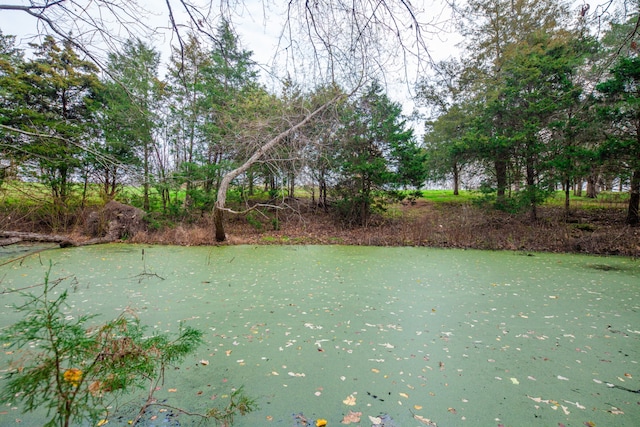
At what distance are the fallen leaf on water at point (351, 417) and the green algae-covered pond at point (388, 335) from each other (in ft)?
0.14

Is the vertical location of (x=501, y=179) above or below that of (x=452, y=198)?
above

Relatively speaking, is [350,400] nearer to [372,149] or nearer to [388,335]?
[388,335]

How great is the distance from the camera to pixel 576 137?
25.9ft

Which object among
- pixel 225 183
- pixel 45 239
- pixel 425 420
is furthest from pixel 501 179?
pixel 45 239

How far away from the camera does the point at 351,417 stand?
1.67 metres

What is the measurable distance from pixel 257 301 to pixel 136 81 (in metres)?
2.37

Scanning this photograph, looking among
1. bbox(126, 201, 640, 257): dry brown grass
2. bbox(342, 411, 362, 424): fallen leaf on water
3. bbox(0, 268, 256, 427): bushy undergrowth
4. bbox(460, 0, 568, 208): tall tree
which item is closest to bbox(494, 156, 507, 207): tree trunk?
bbox(460, 0, 568, 208): tall tree

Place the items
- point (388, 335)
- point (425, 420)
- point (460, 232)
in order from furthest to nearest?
point (460, 232)
point (388, 335)
point (425, 420)

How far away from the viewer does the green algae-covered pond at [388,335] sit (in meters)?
1.77

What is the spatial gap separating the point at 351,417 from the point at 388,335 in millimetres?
1069

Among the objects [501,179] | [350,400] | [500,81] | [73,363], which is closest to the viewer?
[73,363]

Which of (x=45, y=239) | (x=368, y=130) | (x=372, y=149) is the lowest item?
(x=45, y=239)

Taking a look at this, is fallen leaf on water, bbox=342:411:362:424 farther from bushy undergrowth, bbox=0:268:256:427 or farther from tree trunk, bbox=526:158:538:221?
tree trunk, bbox=526:158:538:221

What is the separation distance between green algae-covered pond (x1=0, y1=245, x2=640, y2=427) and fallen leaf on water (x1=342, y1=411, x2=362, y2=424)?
0.14 feet
